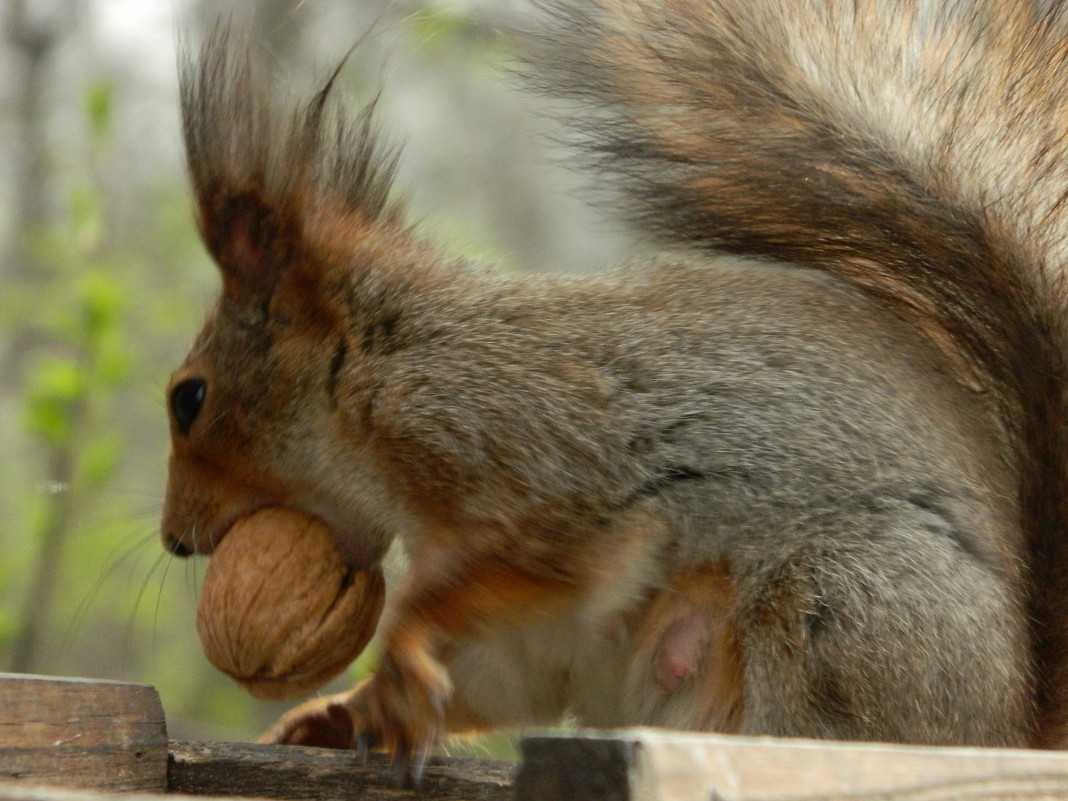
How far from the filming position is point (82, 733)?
1.17 m

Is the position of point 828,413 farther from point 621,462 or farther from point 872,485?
point 621,462

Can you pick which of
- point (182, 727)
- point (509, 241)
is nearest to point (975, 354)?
point (182, 727)

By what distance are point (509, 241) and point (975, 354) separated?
3.61 m

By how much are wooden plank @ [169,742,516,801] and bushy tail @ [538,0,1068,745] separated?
684mm

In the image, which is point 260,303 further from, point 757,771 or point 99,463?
point 757,771

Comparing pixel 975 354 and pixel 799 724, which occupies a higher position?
pixel 975 354

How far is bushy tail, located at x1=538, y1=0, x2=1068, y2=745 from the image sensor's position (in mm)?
1484

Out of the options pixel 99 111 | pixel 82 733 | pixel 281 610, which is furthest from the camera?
pixel 99 111

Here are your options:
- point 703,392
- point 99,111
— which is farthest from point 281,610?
point 99,111

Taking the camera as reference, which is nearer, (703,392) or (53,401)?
(703,392)

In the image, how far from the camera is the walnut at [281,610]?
4.67 feet

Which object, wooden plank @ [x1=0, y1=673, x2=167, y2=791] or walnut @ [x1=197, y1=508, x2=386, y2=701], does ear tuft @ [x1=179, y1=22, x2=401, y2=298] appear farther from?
wooden plank @ [x1=0, y1=673, x2=167, y2=791]

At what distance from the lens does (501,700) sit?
171 centimetres

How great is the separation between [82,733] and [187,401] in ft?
2.12
